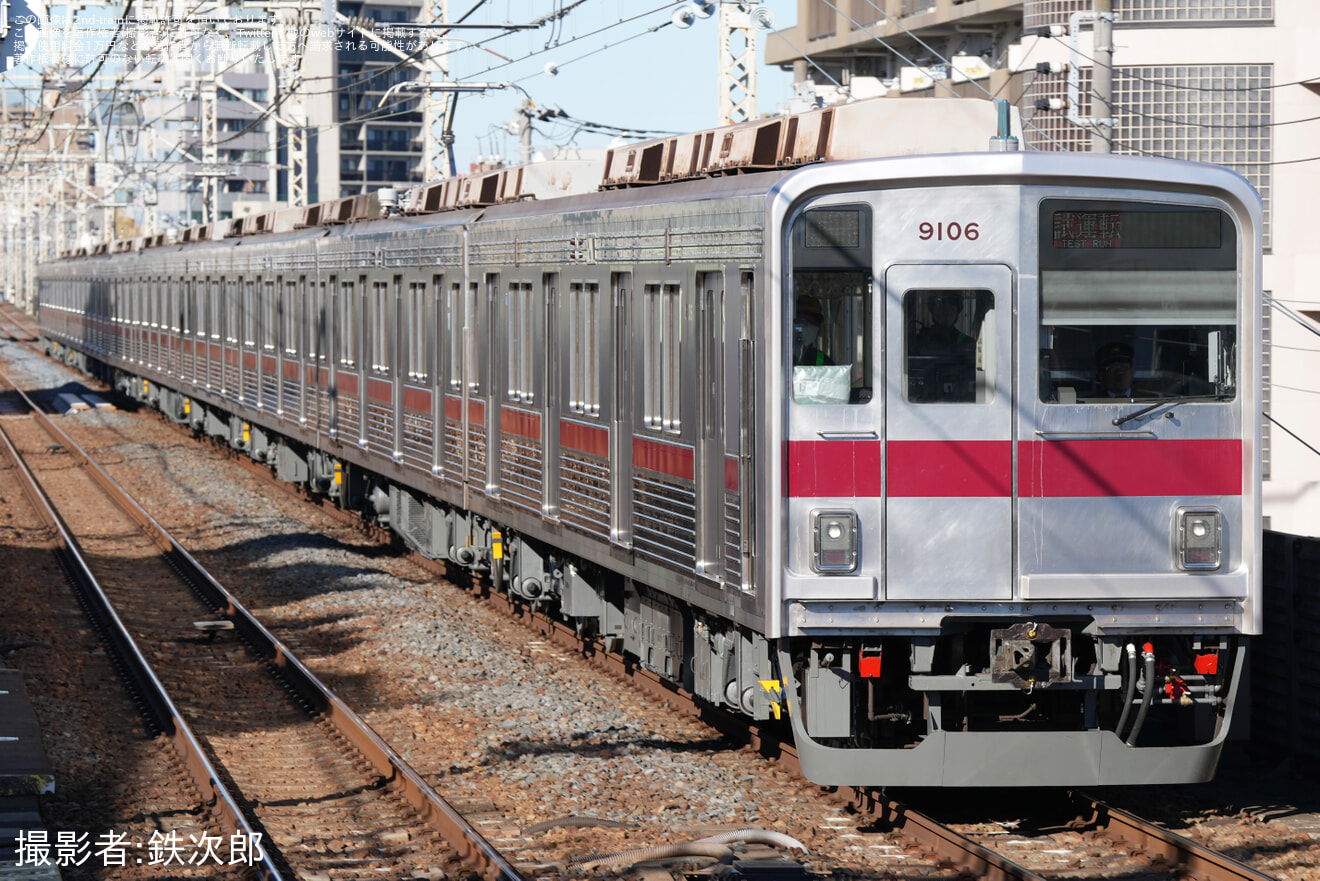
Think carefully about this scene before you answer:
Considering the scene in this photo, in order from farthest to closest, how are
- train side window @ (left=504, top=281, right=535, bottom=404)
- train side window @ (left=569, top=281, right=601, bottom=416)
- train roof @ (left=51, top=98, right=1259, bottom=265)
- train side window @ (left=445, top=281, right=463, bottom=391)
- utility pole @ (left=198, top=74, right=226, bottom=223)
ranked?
utility pole @ (left=198, top=74, right=226, bottom=223), train side window @ (left=445, top=281, right=463, bottom=391), train side window @ (left=504, top=281, right=535, bottom=404), train side window @ (left=569, top=281, right=601, bottom=416), train roof @ (left=51, top=98, right=1259, bottom=265)

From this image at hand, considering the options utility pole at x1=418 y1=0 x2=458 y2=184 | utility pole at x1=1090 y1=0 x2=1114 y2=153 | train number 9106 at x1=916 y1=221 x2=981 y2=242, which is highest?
utility pole at x1=418 y1=0 x2=458 y2=184

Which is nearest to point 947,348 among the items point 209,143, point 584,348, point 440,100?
point 584,348

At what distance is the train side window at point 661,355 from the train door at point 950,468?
163cm

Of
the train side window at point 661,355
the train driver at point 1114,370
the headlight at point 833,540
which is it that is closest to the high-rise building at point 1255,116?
the train side window at point 661,355

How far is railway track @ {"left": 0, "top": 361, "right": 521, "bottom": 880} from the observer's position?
765cm

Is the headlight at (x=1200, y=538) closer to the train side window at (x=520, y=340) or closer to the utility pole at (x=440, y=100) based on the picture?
the train side window at (x=520, y=340)

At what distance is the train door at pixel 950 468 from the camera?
7.26m

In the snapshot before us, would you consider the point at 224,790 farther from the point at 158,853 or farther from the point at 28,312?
the point at 28,312

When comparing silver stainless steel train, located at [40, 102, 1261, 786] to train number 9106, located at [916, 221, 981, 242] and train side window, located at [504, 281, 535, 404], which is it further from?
train side window, located at [504, 281, 535, 404]

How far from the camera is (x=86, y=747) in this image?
9.66m

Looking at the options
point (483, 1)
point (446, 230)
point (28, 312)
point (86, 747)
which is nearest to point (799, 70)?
point (483, 1)

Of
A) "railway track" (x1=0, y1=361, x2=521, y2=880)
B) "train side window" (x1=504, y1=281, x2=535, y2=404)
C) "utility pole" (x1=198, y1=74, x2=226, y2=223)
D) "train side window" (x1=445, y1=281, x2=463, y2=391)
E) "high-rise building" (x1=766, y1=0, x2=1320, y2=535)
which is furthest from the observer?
"utility pole" (x1=198, y1=74, x2=226, y2=223)

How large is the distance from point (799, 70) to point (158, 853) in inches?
1543

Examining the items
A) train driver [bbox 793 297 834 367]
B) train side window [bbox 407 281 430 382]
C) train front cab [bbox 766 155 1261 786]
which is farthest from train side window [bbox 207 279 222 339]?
train front cab [bbox 766 155 1261 786]
